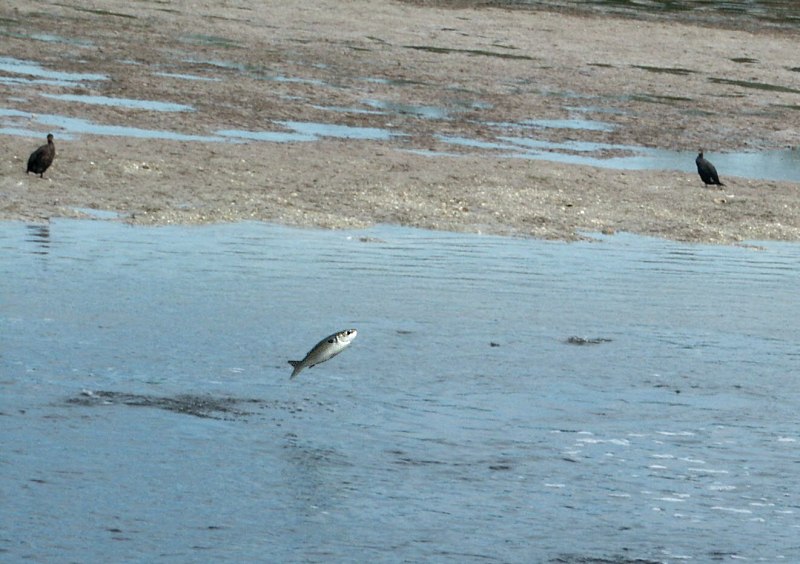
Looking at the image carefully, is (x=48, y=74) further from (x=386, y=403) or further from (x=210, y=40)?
(x=386, y=403)

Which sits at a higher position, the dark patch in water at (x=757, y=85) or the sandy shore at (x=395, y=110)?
the sandy shore at (x=395, y=110)

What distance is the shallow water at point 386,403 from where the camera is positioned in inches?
379

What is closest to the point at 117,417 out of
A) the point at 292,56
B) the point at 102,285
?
the point at 102,285

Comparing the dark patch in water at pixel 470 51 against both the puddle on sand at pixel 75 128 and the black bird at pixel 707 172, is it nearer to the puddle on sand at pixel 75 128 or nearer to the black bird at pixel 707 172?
the puddle on sand at pixel 75 128

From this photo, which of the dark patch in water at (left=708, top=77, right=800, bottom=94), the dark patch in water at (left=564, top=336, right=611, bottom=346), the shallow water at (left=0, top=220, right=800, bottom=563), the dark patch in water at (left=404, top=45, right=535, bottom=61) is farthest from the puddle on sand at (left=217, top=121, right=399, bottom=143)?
the dark patch in water at (left=708, top=77, right=800, bottom=94)

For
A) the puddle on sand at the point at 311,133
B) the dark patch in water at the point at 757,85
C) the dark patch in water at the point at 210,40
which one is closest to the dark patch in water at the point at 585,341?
the puddle on sand at the point at 311,133

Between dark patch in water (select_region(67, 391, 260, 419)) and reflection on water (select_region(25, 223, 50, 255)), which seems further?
reflection on water (select_region(25, 223, 50, 255))

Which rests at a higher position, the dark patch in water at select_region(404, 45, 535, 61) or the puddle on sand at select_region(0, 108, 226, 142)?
the puddle on sand at select_region(0, 108, 226, 142)

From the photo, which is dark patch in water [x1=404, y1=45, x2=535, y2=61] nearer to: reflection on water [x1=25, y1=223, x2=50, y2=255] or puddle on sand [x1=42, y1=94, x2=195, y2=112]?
puddle on sand [x1=42, y1=94, x2=195, y2=112]

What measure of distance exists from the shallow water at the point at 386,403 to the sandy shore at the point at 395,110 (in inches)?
94.1

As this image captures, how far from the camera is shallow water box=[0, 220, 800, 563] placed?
379 inches

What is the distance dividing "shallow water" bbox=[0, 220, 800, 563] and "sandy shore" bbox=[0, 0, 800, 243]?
2391mm

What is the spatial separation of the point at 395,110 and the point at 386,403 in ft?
62.9

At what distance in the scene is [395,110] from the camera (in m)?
31.0
